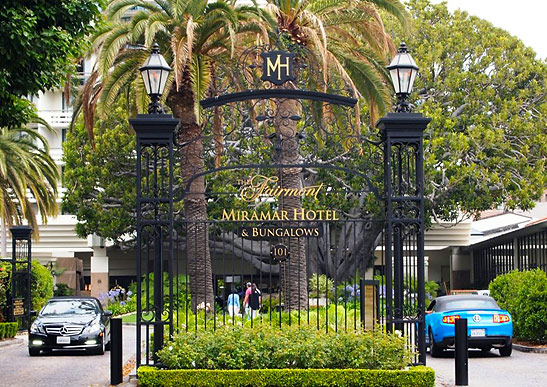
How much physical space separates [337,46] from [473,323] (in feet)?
25.1

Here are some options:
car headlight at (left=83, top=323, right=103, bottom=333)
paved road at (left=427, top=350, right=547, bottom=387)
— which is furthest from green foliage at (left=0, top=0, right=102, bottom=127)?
paved road at (left=427, top=350, right=547, bottom=387)

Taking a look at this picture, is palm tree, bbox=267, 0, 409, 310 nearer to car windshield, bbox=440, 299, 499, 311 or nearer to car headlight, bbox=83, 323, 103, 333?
car windshield, bbox=440, 299, 499, 311

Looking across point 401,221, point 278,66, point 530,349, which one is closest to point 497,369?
point 530,349

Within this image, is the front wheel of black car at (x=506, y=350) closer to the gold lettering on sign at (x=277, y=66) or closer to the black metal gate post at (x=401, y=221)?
the black metal gate post at (x=401, y=221)

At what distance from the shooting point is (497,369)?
19.2 m

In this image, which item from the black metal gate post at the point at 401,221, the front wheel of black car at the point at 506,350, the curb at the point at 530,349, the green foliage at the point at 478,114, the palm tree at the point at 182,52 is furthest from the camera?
the green foliage at the point at 478,114

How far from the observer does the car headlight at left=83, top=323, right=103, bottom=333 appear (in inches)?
902

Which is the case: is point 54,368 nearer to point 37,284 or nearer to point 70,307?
point 70,307

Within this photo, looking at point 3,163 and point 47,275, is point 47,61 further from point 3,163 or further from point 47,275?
point 47,275

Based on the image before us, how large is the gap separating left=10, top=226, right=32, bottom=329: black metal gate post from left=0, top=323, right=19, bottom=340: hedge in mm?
1053

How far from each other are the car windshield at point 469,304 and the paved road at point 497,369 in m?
1.18

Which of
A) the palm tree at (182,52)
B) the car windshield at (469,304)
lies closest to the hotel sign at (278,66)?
the palm tree at (182,52)

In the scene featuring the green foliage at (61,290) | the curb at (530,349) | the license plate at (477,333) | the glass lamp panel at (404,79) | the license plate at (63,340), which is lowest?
the curb at (530,349)

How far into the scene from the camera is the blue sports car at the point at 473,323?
21062 mm
